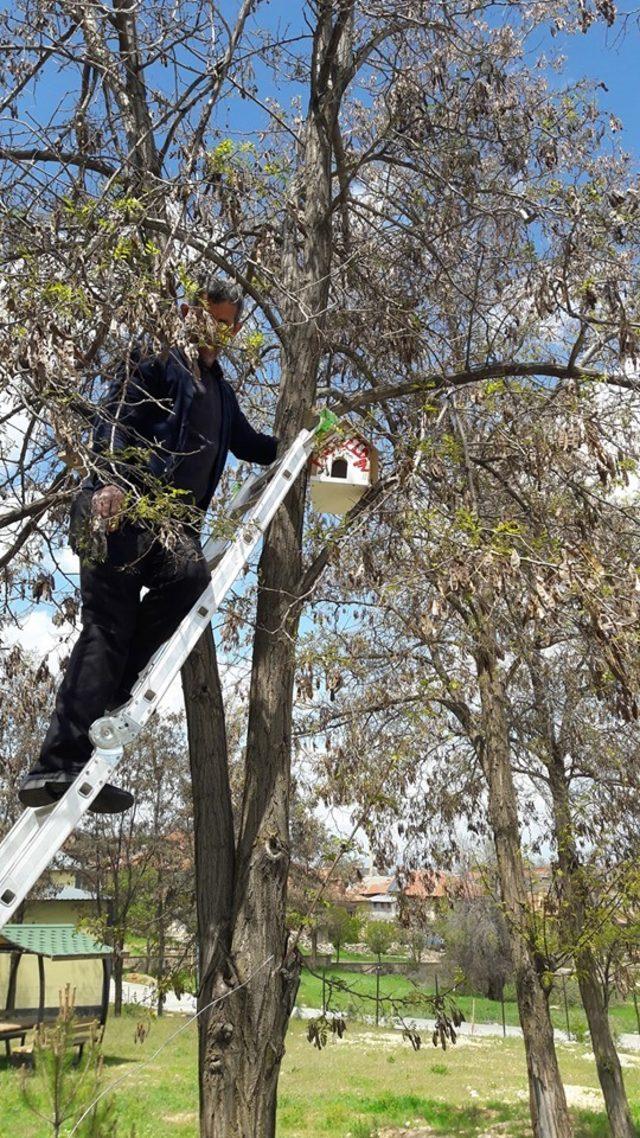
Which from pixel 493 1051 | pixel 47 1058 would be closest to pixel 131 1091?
pixel 47 1058

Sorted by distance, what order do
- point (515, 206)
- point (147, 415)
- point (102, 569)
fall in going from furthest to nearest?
point (515, 206)
point (147, 415)
point (102, 569)

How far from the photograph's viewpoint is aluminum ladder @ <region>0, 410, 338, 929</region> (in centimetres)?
275

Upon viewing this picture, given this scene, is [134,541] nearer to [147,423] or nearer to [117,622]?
[117,622]

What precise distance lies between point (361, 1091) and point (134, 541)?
1440 cm

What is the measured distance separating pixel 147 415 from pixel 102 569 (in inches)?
31.9

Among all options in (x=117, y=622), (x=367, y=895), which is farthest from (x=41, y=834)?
(x=367, y=895)

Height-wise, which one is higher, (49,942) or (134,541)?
(134,541)

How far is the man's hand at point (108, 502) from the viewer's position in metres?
3.28

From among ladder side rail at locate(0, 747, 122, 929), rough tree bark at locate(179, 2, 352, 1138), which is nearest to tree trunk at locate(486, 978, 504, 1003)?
rough tree bark at locate(179, 2, 352, 1138)

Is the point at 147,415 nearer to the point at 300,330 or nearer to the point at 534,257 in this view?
the point at 300,330

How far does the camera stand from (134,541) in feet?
11.7

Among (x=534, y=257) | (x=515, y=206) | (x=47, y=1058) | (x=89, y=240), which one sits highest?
(x=515, y=206)

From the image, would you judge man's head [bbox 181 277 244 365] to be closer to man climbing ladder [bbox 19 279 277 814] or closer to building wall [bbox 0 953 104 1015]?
man climbing ladder [bbox 19 279 277 814]

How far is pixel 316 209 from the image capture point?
5406 mm
